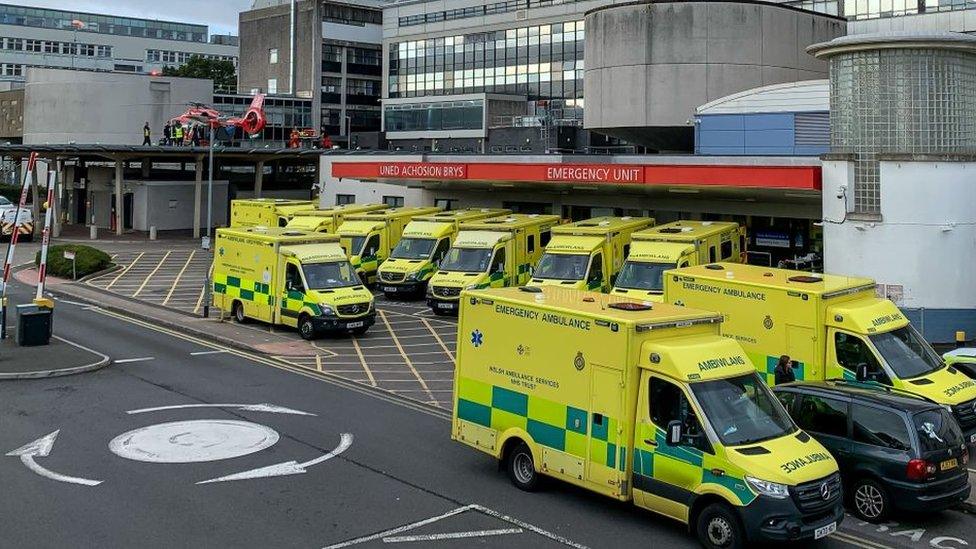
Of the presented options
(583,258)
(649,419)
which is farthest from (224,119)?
(649,419)

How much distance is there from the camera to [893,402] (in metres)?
12.7

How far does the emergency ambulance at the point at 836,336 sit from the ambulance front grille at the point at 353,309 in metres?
11.3

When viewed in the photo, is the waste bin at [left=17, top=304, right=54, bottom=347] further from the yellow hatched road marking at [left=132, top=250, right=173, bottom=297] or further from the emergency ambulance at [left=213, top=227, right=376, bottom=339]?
the yellow hatched road marking at [left=132, top=250, right=173, bottom=297]

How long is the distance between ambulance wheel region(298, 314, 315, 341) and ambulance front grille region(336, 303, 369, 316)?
84 cm

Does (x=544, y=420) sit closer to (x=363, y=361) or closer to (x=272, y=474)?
(x=272, y=474)

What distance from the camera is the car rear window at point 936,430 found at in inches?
480

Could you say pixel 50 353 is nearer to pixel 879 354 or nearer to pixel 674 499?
pixel 674 499

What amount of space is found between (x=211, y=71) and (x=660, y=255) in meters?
87.1

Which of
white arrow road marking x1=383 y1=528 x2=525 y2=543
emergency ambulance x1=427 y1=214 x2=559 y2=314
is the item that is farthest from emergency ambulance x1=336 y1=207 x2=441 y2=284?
white arrow road marking x1=383 y1=528 x2=525 y2=543

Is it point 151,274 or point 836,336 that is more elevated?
point 151,274

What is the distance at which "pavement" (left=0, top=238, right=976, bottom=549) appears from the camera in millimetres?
11391

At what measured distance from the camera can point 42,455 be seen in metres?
14.4

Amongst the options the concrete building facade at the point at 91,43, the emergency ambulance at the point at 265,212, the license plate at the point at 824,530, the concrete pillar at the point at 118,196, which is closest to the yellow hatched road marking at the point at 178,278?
the emergency ambulance at the point at 265,212

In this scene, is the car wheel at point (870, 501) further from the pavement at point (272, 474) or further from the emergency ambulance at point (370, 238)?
the emergency ambulance at point (370, 238)
